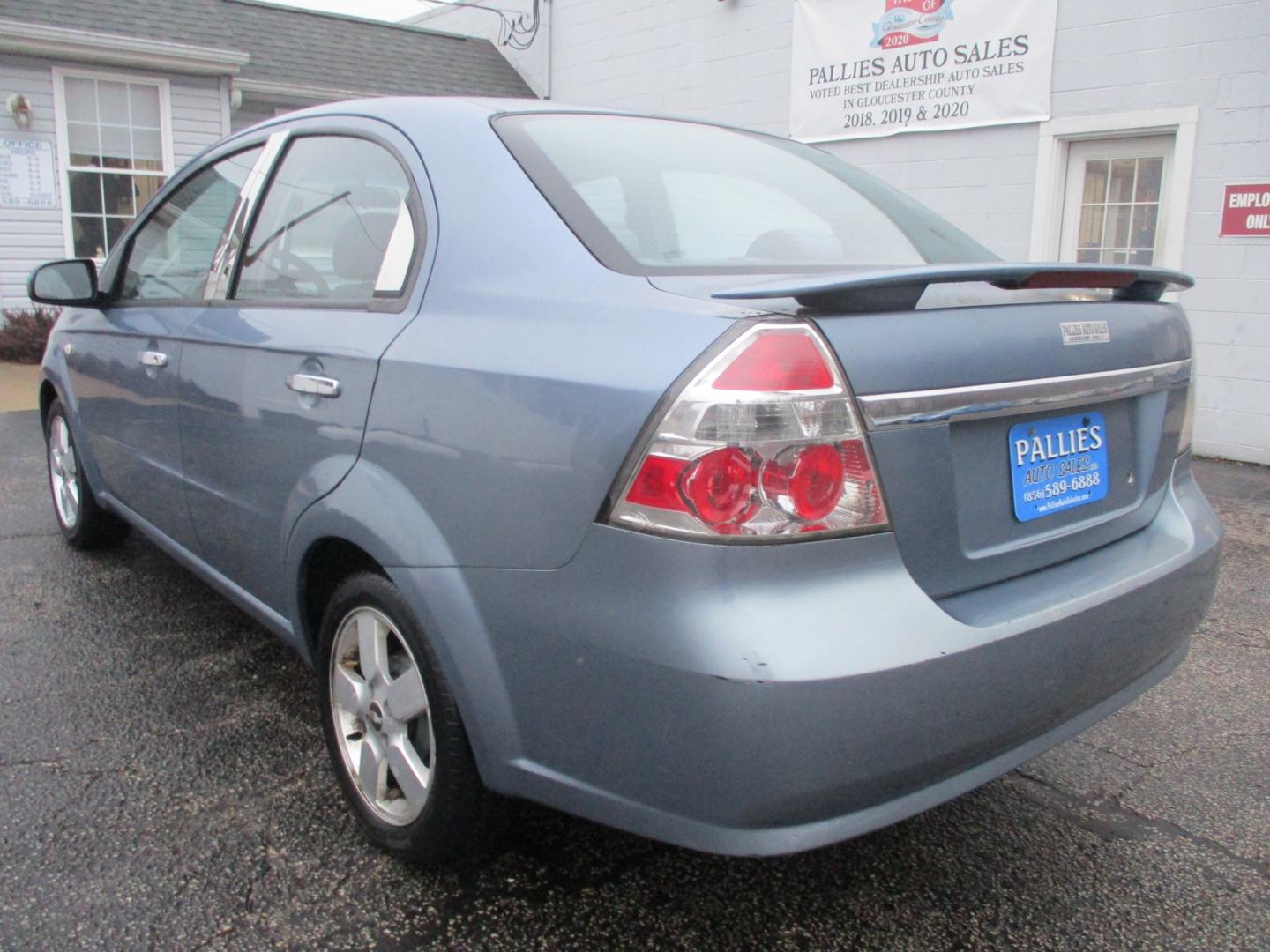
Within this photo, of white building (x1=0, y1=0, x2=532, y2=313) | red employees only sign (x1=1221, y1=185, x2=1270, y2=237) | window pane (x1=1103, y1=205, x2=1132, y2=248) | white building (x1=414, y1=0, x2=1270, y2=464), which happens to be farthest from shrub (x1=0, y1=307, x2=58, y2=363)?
red employees only sign (x1=1221, y1=185, x2=1270, y2=237)

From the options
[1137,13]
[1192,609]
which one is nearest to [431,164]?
[1192,609]

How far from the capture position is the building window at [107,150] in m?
11.5

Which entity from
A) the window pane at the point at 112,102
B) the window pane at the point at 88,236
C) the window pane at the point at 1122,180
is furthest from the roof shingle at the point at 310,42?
the window pane at the point at 1122,180

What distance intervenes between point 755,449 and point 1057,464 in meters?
0.73

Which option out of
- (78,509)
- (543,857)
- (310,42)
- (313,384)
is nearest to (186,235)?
(313,384)

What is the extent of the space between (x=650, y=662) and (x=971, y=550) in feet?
2.01

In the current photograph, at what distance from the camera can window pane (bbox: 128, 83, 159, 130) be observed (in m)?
11.9

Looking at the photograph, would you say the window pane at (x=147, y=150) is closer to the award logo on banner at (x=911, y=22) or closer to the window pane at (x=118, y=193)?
the window pane at (x=118, y=193)

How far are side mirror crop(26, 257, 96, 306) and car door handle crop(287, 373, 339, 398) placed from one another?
1710mm

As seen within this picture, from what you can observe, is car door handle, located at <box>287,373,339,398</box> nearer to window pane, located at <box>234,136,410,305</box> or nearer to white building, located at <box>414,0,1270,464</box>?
window pane, located at <box>234,136,410,305</box>

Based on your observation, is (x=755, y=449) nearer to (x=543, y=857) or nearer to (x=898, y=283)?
(x=898, y=283)

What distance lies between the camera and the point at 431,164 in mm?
2234

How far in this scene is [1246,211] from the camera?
7090mm

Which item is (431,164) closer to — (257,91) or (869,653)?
(869,653)
